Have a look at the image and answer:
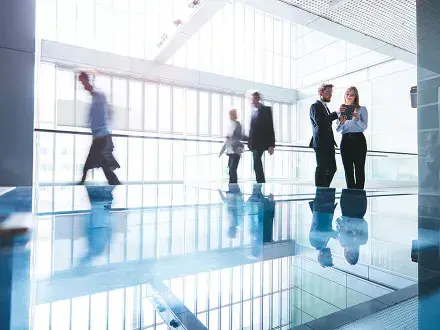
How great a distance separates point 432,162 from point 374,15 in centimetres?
325

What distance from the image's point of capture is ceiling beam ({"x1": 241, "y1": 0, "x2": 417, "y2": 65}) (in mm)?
5539

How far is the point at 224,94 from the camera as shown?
1322cm

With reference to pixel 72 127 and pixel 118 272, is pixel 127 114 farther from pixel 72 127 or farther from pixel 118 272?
pixel 118 272

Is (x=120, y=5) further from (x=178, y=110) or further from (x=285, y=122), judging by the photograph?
(x=285, y=122)

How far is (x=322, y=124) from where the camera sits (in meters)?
3.88

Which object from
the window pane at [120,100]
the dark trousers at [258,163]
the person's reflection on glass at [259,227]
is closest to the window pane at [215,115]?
the window pane at [120,100]

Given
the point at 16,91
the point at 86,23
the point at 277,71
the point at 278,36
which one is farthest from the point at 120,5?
the point at 16,91

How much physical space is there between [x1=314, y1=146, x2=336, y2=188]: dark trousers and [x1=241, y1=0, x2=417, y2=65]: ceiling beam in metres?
2.91

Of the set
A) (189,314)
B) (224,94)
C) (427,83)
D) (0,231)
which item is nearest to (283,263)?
(189,314)

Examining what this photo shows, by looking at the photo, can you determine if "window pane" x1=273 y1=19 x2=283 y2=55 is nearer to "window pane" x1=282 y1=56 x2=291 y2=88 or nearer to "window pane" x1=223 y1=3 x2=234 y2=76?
"window pane" x1=282 y1=56 x2=291 y2=88

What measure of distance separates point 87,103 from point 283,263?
12.6 feet

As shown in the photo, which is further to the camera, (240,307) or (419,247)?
(419,247)


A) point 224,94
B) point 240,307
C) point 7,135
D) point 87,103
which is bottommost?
point 240,307

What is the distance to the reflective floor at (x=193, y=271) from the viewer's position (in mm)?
713
